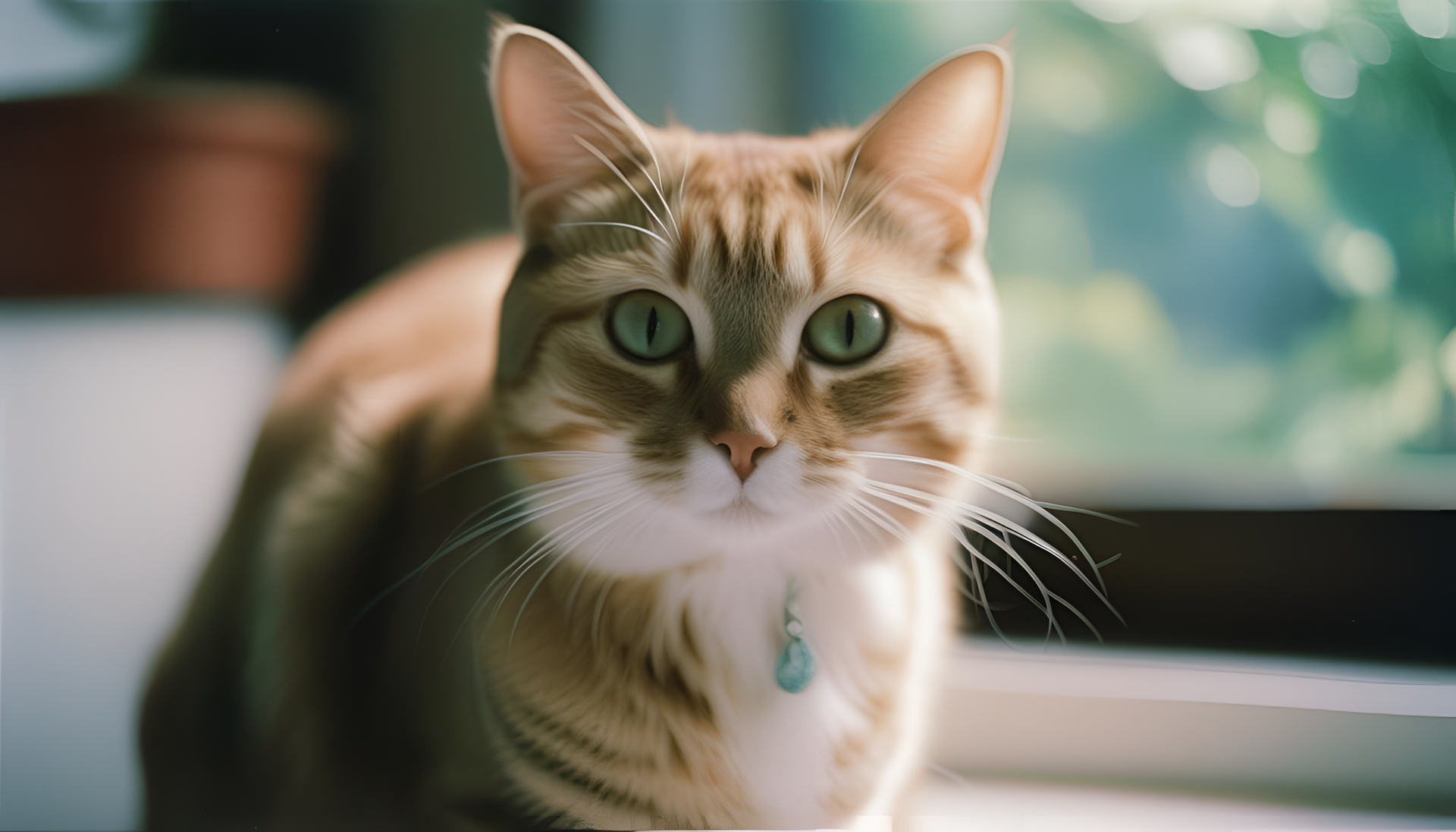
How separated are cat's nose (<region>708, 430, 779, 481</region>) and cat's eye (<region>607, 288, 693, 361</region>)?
0.36ft

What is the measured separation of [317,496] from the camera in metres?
0.94

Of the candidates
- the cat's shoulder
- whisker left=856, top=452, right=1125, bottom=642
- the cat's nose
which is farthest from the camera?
the cat's shoulder

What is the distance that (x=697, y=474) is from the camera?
0.73m

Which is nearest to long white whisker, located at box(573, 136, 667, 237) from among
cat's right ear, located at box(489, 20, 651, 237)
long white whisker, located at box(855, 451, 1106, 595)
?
cat's right ear, located at box(489, 20, 651, 237)

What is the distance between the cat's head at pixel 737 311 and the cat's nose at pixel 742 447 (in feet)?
0.07

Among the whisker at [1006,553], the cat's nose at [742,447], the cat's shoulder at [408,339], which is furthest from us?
the cat's shoulder at [408,339]

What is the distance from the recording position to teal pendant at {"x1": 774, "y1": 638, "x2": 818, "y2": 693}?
82 cm

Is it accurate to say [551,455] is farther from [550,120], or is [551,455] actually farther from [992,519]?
[992,519]

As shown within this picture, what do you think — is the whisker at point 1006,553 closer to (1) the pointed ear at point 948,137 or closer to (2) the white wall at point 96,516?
(1) the pointed ear at point 948,137

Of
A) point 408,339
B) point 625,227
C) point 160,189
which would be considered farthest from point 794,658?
point 160,189

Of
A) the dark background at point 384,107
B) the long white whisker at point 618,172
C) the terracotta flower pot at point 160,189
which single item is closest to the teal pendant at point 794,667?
the long white whisker at point 618,172

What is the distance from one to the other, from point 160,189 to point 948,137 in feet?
2.60

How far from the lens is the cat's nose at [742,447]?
0.72m

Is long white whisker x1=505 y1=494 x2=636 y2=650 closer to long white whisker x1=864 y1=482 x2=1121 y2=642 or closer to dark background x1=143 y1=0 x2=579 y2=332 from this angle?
long white whisker x1=864 y1=482 x2=1121 y2=642
